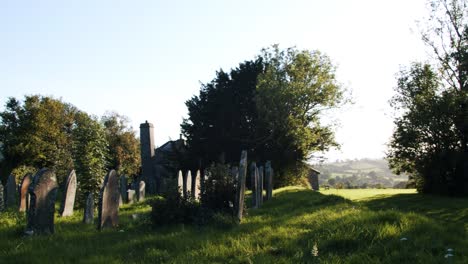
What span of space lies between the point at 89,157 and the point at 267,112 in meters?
22.1

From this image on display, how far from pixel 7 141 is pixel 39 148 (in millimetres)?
3644

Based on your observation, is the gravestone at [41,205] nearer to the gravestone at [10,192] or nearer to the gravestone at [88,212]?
the gravestone at [88,212]

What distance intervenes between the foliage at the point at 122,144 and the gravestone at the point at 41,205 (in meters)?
39.1

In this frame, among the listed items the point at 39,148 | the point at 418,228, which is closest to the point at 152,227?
the point at 418,228

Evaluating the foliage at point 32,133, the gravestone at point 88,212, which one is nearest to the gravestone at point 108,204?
the gravestone at point 88,212

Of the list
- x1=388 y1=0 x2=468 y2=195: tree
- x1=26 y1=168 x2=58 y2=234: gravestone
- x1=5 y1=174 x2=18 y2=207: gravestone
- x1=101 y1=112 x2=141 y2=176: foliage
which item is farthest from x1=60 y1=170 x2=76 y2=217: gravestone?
x1=101 y1=112 x2=141 y2=176: foliage

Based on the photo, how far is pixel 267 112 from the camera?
3681 centimetres

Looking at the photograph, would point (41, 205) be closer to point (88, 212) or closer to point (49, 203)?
point (49, 203)

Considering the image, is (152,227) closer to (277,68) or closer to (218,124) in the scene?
A: (218,124)

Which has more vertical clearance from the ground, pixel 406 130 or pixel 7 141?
pixel 7 141

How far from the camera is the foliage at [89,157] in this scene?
55.7ft

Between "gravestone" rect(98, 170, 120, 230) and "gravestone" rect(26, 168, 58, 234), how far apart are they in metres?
1.16

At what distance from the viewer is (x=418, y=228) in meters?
7.71

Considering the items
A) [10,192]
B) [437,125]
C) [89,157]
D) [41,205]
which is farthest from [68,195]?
[437,125]
